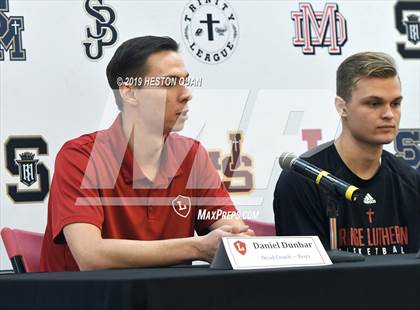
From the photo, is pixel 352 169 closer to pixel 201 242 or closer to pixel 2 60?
pixel 201 242

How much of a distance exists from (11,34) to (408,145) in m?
1.52

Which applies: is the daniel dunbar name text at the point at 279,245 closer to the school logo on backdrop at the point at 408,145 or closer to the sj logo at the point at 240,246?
the sj logo at the point at 240,246

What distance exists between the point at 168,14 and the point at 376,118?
0.85 metres

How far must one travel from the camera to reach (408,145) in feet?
9.84

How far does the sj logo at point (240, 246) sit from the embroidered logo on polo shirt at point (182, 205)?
0.59 metres

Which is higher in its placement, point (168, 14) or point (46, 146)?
point (168, 14)

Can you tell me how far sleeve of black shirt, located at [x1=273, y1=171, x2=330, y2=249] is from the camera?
6.75 ft

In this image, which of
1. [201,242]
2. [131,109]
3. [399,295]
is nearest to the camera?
[399,295]

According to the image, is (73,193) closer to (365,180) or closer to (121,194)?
(121,194)

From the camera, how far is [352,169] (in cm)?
218

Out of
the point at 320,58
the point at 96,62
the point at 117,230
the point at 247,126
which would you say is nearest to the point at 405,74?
the point at 320,58

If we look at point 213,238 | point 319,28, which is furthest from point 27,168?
point 319,28

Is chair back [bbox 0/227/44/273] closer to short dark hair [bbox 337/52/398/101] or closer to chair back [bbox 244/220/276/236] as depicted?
chair back [bbox 244/220/276/236]

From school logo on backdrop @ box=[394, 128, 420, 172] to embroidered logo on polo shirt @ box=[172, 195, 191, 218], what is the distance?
1.28 meters
